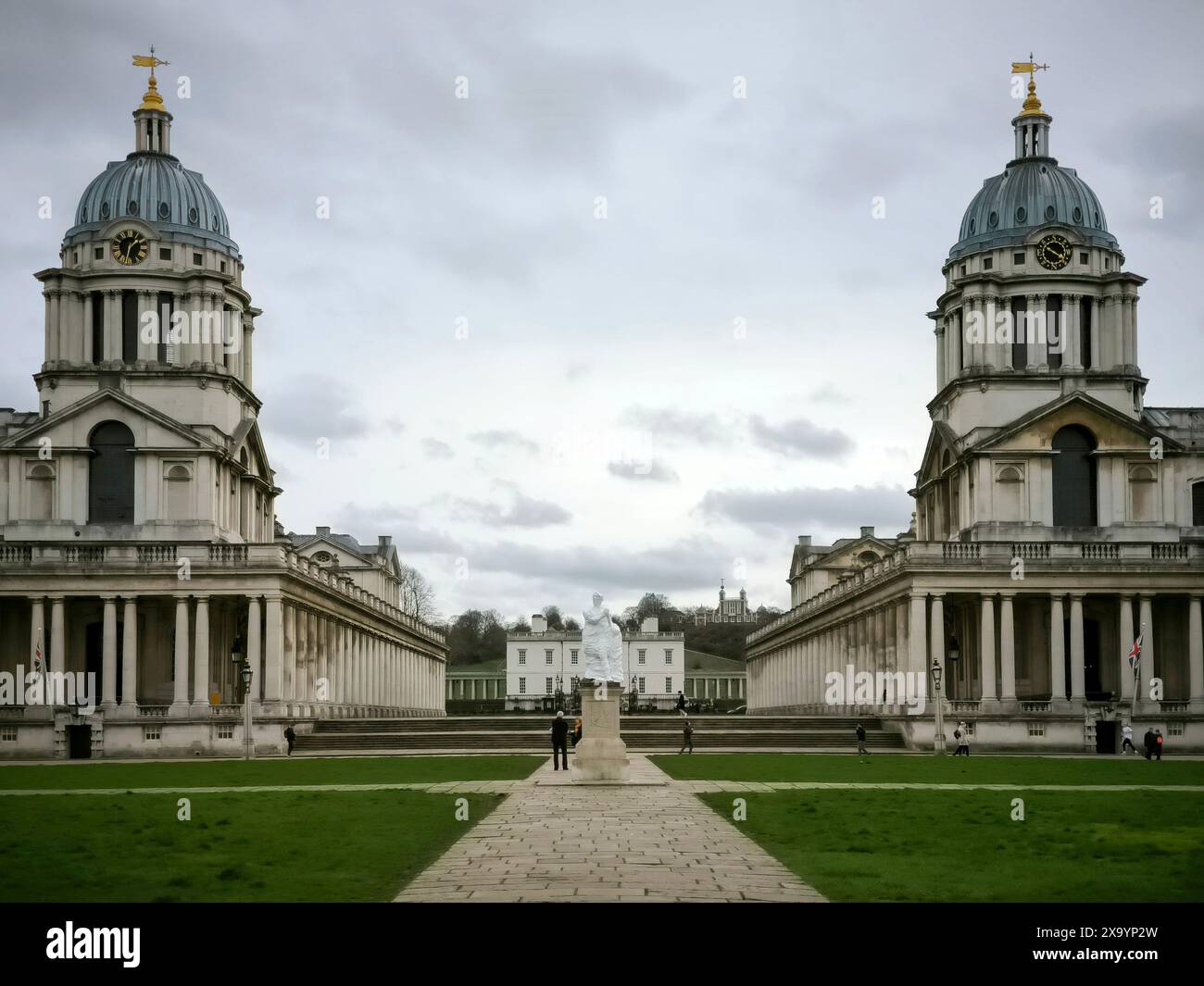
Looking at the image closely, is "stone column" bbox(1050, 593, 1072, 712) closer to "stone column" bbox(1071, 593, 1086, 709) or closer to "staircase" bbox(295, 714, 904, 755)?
"stone column" bbox(1071, 593, 1086, 709)

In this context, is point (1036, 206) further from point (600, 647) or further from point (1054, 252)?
point (600, 647)

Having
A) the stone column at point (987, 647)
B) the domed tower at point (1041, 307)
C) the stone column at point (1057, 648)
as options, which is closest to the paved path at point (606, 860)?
the stone column at point (987, 647)

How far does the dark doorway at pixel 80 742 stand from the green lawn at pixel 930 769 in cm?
2527

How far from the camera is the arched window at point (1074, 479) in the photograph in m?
78.0

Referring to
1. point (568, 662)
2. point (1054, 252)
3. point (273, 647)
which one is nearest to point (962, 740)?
point (273, 647)

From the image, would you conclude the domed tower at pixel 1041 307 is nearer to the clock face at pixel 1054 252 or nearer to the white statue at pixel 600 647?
the clock face at pixel 1054 252

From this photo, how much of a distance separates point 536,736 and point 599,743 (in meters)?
26.7

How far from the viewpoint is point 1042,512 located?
3036 inches

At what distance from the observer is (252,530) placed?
88.1 m

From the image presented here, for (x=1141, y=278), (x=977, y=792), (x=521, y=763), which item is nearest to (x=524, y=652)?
(x=1141, y=278)

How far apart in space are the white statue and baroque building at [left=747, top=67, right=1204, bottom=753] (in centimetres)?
2823

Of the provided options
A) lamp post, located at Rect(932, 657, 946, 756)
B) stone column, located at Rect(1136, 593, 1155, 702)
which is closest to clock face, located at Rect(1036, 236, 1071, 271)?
stone column, located at Rect(1136, 593, 1155, 702)
